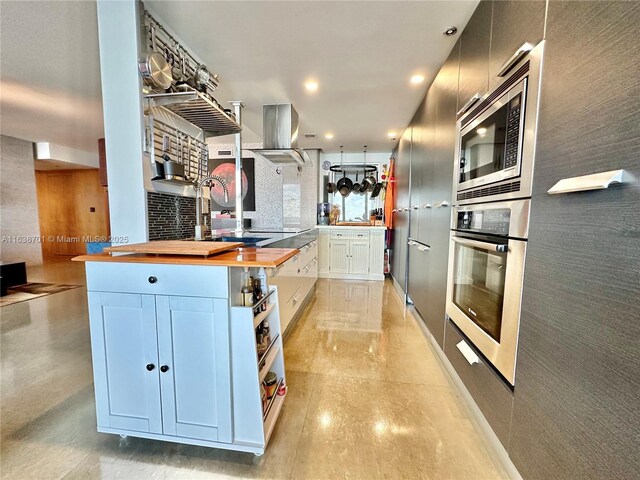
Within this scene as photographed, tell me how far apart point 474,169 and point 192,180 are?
186 centimetres

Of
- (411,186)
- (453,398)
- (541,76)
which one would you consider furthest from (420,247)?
(541,76)

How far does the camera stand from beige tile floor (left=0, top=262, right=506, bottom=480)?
1164 mm

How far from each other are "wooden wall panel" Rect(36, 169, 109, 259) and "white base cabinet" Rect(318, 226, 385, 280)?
261 inches

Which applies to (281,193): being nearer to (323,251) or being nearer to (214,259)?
(323,251)

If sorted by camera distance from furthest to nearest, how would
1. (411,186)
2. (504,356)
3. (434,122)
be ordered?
(411,186) < (434,122) < (504,356)

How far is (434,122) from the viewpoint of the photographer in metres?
2.30

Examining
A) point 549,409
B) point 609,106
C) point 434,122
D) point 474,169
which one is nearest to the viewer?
point 609,106

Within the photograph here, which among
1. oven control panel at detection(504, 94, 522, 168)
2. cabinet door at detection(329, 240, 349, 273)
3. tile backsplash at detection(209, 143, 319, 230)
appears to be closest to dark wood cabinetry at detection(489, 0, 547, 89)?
oven control panel at detection(504, 94, 522, 168)

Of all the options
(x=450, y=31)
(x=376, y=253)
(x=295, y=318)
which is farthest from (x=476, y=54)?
(x=376, y=253)

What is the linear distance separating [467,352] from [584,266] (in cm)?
88

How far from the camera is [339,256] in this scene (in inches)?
181

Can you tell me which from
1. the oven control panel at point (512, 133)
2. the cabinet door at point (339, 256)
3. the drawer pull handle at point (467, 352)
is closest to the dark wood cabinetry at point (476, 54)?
the oven control panel at point (512, 133)

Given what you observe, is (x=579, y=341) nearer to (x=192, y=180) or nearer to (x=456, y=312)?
(x=456, y=312)

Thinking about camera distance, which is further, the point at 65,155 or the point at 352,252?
the point at 65,155
